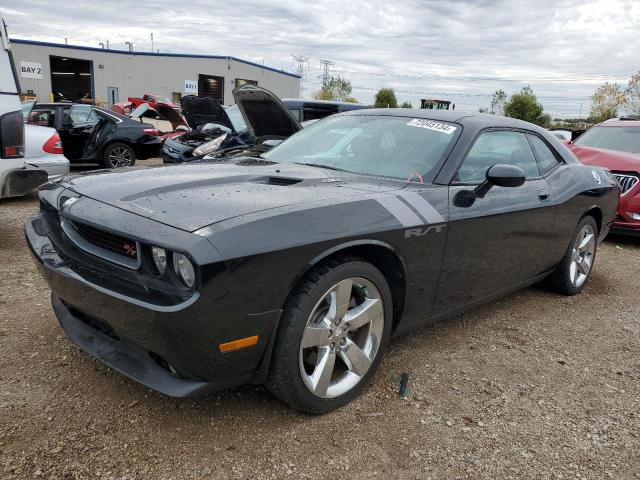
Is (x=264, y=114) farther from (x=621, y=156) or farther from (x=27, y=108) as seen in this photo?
(x=27, y=108)

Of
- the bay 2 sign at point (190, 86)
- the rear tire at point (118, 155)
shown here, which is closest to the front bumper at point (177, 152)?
the rear tire at point (118, 155)

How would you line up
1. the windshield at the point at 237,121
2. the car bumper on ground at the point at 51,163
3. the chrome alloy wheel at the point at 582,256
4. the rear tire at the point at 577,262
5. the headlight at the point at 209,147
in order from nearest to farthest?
the rear tire at the point at 577,262, the chrome alloy wheel at the point at 582,256, the car bumper on ground at the point at 51,163, the headlight at the point at 209,147, the windshield at the point at 237,121

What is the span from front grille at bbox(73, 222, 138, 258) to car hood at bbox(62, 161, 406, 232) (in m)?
0.13

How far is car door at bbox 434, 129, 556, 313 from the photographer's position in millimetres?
2979

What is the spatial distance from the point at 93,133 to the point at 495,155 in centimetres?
852

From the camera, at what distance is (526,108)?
153ft

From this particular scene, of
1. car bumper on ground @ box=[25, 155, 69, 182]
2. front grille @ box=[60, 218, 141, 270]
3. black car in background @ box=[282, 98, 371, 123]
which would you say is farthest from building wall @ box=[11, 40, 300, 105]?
front grille @ box=[60, 218, 141, 270]

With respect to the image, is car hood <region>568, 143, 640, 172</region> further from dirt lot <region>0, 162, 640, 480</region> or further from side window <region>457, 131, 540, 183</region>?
dirt lot <region>0, 162, 640, 480</region>

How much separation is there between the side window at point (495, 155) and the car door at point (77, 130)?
8443mm

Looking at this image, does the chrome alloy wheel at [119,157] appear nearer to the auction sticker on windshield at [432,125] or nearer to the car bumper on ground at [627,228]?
the auction sticker on windshield at [432,125]

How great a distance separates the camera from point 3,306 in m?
3.52

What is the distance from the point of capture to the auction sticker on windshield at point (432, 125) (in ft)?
10.7

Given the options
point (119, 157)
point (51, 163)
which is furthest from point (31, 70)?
point (51, 163)

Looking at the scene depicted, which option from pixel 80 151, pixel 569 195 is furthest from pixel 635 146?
pixel 80 151
